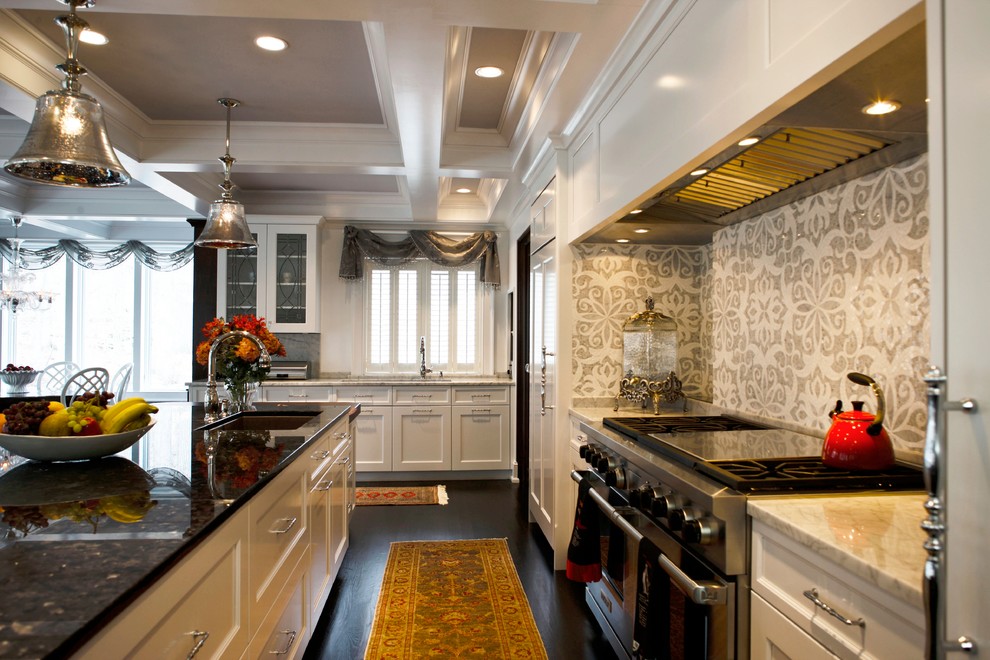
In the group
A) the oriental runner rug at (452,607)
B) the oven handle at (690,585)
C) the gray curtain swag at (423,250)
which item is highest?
Result: the gray curtain swag at (423,250)

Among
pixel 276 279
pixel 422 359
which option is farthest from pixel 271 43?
pixel 422 359

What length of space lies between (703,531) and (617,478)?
704 millimetres

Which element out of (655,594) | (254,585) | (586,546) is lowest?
(586,546)

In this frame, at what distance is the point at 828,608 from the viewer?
3.83 feet

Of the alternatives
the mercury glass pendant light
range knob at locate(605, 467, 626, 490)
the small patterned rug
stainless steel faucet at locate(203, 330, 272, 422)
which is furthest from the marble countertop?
the small patterned rug

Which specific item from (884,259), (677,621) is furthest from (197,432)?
(884,259)

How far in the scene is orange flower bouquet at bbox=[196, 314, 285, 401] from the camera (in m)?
2.87

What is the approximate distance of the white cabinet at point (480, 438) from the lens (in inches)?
214

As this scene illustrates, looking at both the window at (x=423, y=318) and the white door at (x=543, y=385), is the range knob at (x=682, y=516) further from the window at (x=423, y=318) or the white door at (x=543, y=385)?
the window at (x=423, y=318)

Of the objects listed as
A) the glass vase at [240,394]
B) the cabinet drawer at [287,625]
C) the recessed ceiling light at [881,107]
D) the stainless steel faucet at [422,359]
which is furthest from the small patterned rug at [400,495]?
the recessed ceiling light at [881,107]

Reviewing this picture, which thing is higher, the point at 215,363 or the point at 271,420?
the point at 215,363

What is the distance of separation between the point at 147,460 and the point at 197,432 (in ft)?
1.88

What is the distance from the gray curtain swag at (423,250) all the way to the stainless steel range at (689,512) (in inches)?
142

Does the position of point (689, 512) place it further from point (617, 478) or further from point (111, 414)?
point (111, 414)
